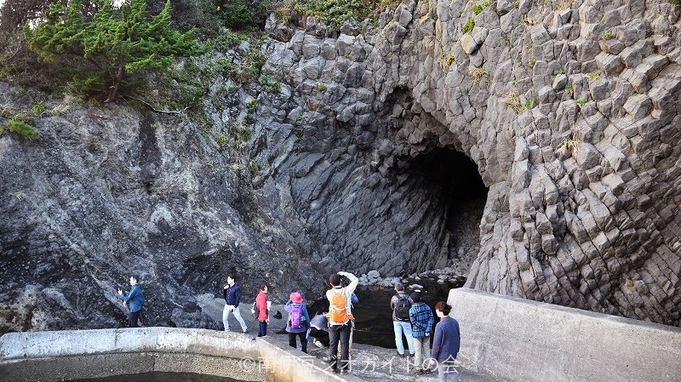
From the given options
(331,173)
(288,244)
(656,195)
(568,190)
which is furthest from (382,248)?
(656,195)

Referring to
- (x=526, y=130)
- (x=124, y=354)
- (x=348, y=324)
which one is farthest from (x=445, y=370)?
(x=526, y=130)

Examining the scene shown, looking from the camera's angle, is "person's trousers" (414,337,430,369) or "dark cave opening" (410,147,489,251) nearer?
"person's trousers" (414,337,430,369)

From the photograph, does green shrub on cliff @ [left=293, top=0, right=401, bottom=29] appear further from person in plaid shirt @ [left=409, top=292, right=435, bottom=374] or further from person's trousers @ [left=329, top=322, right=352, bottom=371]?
person's trousers @ [left=329, top=322, right=352, bottom=371]

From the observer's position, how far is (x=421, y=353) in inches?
347

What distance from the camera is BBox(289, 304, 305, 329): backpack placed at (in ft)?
31.1

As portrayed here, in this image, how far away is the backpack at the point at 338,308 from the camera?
25.5 ft

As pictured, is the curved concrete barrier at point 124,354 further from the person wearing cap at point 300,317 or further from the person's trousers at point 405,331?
the person's trousers at point 405,331

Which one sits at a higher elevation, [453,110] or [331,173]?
[453,110]

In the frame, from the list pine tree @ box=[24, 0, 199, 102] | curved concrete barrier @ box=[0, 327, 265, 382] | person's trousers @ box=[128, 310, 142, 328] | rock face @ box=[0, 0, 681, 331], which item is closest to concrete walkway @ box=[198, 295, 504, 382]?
curved concrete barrier @ box=[0, 327, 265, 382]

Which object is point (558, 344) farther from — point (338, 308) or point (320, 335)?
point (320, 335)

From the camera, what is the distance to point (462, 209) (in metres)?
28.9

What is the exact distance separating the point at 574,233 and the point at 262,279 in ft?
30.5

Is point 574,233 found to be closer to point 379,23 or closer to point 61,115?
point 379,23

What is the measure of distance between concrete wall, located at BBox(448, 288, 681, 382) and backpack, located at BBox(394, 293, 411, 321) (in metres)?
1.38
